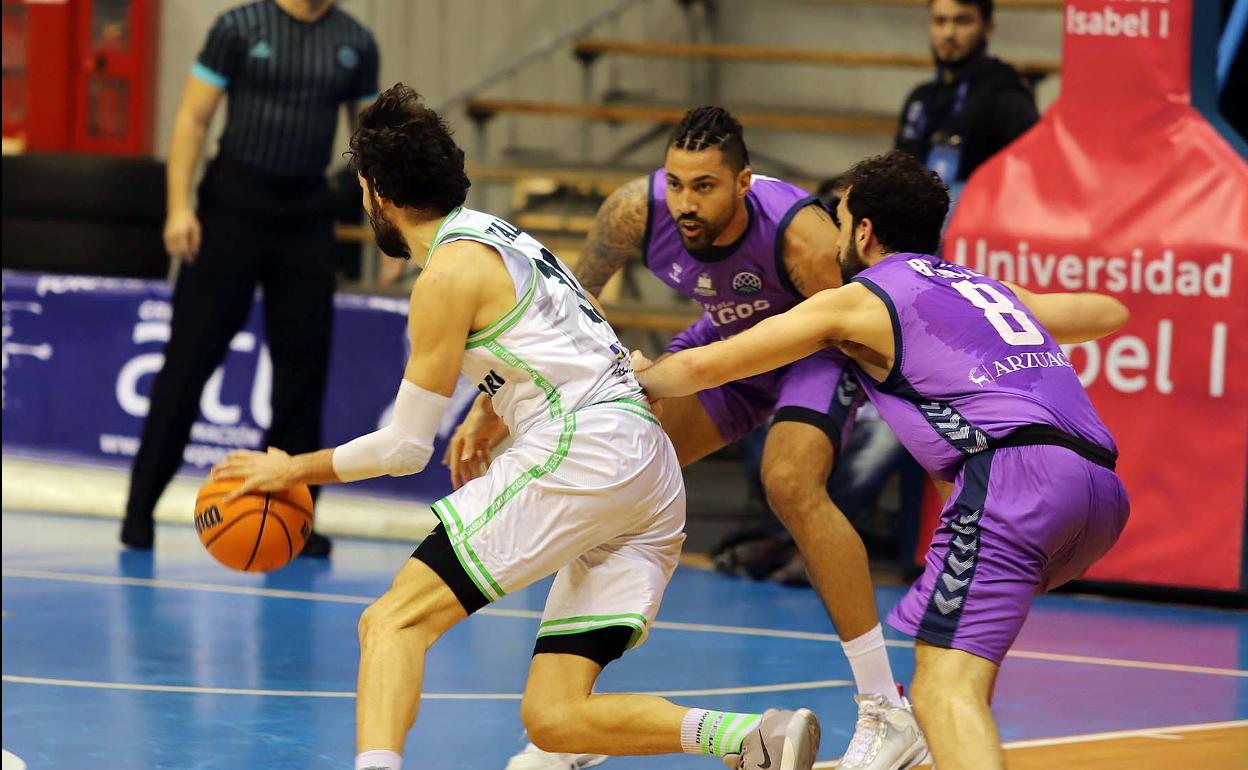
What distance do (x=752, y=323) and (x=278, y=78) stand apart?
3.23 m

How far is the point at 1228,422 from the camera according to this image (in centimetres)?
757

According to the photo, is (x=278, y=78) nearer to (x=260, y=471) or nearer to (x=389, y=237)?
(x=389, y=237)

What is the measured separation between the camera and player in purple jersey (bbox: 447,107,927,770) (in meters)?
5.20

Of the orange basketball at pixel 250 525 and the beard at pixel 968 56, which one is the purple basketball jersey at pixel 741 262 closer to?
the orange basketball at pixel 250 525

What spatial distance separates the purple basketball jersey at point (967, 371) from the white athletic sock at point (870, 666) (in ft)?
3.70

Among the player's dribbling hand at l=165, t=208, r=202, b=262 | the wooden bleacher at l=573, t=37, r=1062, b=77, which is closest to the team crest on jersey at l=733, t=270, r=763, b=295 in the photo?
the player's dribbling hand at l=165, t=208, r=202, b=262

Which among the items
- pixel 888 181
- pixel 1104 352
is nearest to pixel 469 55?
pixel 1104 352

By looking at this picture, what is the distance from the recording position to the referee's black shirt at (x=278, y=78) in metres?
8.14

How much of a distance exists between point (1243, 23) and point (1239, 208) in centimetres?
191

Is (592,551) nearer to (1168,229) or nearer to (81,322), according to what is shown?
(1168,229)

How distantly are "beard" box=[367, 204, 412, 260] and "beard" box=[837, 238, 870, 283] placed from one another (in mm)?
1038

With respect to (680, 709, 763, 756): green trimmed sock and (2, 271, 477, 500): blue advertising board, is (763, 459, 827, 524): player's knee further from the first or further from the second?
(2, 271, 477, 500): blue advertising board

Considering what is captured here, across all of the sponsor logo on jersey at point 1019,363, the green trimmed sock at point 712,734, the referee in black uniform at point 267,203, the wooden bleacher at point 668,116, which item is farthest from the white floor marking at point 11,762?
the wooden bleacher at point 668,116

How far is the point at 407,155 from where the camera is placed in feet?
13.7
